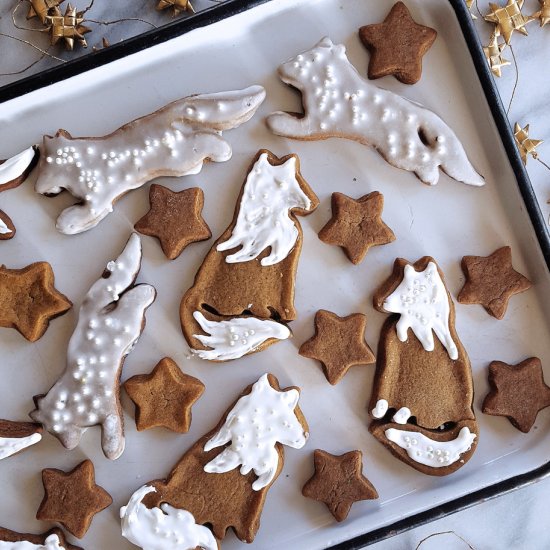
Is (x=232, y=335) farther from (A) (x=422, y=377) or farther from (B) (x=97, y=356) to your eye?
(A) (x=422, y=377)

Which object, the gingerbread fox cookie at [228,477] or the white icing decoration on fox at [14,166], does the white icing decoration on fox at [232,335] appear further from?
the white icing decoration on fox at [14,166]

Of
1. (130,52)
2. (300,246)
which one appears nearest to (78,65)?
(130,52)

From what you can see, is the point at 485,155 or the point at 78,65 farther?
the point at 485,155

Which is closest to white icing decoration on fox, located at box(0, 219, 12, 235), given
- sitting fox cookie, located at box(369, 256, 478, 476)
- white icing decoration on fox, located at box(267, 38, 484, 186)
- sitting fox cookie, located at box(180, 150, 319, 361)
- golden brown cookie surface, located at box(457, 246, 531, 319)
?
sitting fox cookie, located at box(180, 150, 319, 361)

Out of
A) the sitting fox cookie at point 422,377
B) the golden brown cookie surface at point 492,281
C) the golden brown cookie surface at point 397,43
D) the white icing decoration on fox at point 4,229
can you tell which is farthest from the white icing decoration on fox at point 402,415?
the white icing decoration on fox at point 4,229

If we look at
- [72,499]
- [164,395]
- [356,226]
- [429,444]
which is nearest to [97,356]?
[164,395]

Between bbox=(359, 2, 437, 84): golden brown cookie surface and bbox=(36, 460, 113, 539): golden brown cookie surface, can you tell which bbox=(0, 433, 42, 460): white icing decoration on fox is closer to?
bbox=(36, 460, 113, 539): golden brown cookie surface

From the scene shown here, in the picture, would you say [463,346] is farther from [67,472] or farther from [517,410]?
[67,472]
